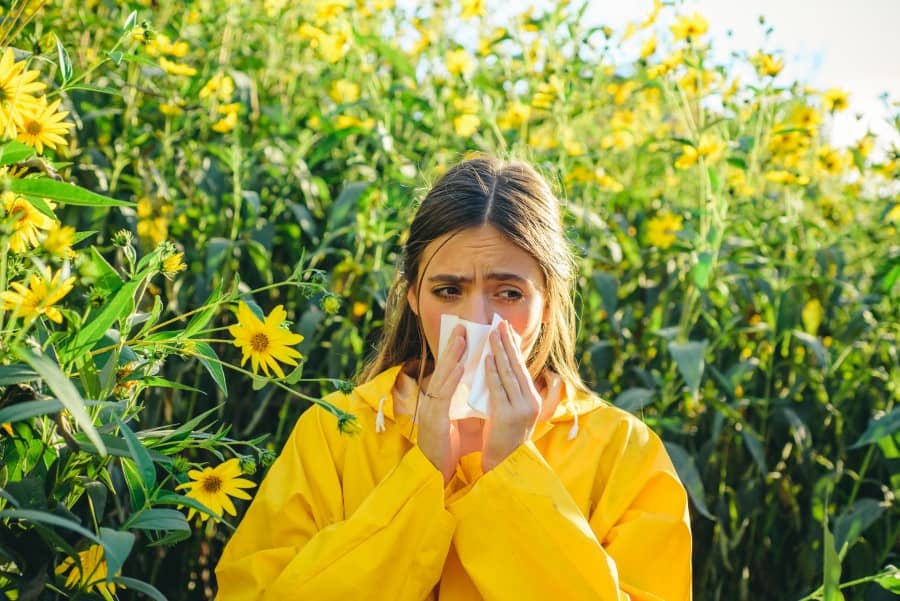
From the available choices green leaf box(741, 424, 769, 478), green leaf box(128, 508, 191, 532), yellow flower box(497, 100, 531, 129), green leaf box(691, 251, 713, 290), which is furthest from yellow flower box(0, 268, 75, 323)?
yellow flower box(497, 100, 531, 129)

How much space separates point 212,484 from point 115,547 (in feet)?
1.16

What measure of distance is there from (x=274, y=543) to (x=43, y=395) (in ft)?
1.76

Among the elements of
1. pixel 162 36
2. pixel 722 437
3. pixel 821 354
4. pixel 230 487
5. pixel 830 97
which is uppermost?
pixel 162 36

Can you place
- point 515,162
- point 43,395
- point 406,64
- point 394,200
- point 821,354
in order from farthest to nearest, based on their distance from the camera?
point 406,64
point 394,200
point 821,354
point 515,162
point 43,395

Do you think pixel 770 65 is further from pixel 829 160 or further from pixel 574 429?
pixel 574 429

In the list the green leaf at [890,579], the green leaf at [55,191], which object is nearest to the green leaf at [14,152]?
the green leaf at [55,191]

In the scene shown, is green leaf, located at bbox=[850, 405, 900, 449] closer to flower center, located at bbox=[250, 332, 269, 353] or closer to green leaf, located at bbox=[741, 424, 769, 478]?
green leaf, located at bbox=[741, 424, 769, 478]

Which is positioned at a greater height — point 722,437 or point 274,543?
point 274,543

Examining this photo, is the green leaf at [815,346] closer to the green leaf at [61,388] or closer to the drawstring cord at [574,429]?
the drawstring cord at [574,429]

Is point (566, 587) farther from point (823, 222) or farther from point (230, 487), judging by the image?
point (823, 222)

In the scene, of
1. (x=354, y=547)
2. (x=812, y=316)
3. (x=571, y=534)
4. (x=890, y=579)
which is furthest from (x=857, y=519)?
(x=354, y=547)

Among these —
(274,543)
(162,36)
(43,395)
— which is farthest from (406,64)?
(43,395)

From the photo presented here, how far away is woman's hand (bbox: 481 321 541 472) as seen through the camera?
1465 mm

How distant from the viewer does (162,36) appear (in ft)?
8.54
